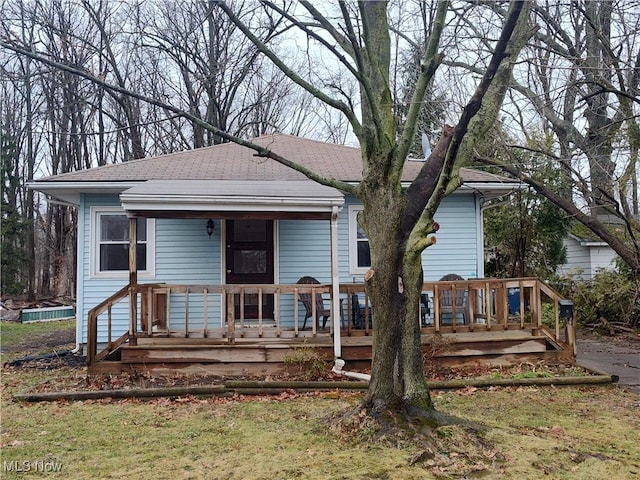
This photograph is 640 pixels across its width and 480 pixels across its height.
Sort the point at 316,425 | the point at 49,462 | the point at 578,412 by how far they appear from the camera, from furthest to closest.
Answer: the point at 578,412
the point at 316,425
the point at 49,462

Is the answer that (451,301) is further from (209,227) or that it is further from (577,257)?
(577,257)

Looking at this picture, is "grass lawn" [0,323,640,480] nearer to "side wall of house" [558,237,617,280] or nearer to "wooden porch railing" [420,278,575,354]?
"wooden porch railing" [420,278,575,354]

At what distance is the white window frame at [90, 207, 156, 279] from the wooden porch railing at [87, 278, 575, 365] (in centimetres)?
67

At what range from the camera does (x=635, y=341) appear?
11.0m

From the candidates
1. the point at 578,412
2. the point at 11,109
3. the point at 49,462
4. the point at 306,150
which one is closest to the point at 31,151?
the point at 11,109

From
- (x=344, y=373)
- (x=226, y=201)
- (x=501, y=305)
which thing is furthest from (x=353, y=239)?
(x=344, y=373)

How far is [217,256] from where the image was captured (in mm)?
9938

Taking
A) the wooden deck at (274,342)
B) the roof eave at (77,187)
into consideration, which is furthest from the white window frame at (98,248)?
the wooden deck at (274,342)

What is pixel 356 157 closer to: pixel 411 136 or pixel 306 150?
pixel 306 150

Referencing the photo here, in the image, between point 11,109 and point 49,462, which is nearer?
point 49,462

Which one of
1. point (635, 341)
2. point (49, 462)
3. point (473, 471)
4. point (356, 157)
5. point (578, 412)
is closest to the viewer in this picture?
point (473, 471)

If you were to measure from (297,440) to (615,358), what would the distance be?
685 cm

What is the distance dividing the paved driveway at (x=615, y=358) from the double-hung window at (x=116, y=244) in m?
7.92

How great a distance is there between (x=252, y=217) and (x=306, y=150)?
16.0 ft
